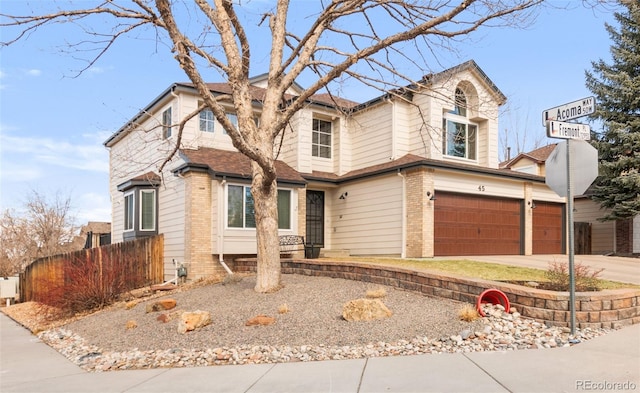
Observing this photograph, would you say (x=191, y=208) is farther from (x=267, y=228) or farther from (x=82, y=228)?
(x=82, y=228)

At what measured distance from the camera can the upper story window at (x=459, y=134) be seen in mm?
17297

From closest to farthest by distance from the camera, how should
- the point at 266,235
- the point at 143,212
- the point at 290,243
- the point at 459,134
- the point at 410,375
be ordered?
the point at 410,375
the point at 266,235
the point at 290,243
the point at 143,212
the point at 459,134

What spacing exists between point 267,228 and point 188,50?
13.1 ft

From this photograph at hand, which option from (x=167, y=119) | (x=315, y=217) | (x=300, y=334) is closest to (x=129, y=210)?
(x=167, y=119)

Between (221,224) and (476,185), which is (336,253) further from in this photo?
(476,185)

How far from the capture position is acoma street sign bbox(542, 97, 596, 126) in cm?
639

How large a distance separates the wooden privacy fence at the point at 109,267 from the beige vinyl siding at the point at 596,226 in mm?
19498

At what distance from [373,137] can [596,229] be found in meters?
12.5

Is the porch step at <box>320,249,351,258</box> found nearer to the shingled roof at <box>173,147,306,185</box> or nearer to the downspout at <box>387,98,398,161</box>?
the shingled roof at <box>173,147,306,185</box>

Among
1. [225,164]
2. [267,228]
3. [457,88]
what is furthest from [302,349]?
[457,88]

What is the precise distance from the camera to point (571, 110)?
6570 millimetres

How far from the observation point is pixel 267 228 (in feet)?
32.6

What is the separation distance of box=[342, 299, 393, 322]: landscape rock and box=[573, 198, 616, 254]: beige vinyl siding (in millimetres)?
18205

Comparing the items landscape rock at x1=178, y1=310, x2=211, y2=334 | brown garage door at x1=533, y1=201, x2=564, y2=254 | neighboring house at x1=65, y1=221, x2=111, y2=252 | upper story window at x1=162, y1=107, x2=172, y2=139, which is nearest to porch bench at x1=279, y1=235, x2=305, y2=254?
upper story window at x1=162, y1=107, x2=172, y2=139
